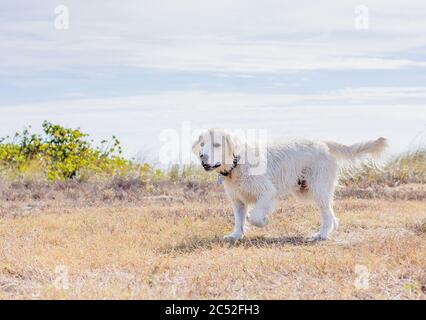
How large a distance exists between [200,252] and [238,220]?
1284mm

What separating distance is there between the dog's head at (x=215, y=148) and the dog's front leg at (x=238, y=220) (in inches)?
31.9

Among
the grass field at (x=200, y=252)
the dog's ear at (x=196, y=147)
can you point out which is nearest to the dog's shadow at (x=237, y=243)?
the grass field at (x=200, y=252)

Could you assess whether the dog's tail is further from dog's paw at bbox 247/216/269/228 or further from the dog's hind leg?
dog's paw at bbox 247/216/269/228

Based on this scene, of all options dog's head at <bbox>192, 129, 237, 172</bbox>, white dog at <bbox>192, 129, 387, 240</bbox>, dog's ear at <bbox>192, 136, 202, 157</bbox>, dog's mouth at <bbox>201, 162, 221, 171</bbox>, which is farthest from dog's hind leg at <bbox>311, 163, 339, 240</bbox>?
dog's ear at <bbox>192, 136, 202, 157</bbox>

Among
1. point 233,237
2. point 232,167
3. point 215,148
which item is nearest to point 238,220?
point 233,237

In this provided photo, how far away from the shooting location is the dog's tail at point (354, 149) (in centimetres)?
960

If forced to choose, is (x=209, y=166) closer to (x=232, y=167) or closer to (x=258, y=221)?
(x=232, y=167)

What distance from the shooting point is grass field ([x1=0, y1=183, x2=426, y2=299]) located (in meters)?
6.11

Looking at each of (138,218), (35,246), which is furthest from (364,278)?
(138,218)

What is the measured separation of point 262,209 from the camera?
8742mm

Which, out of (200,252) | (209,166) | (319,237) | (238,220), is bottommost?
(319,237)

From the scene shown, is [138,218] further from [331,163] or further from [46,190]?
[46,190]

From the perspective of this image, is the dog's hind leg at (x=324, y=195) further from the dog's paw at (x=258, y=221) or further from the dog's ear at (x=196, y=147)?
the dog's ear at (x=196, y=147)
